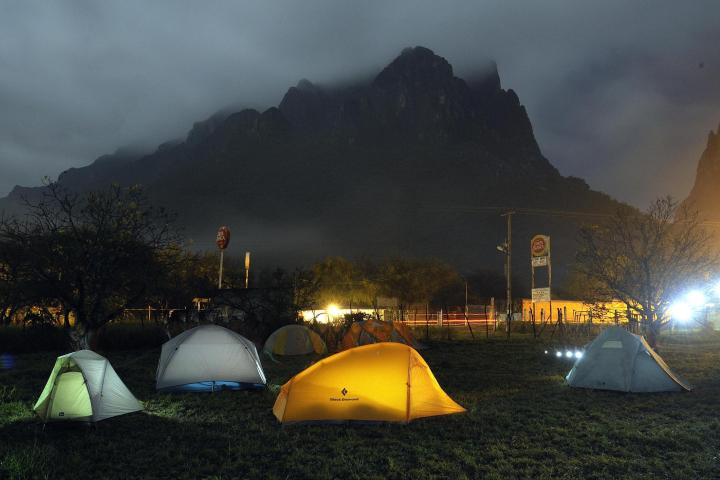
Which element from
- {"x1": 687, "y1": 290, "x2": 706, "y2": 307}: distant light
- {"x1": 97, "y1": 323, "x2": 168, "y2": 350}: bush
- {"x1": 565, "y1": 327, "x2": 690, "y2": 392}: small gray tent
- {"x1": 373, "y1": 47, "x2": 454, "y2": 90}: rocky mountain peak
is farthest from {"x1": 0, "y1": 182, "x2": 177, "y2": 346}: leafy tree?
{"x1": 373, "y1": 47, "x2": 454, "y2": 90}: rocky mountain peak

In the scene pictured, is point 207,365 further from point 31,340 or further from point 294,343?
point 31,340

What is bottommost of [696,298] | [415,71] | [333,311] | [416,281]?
[333,311]

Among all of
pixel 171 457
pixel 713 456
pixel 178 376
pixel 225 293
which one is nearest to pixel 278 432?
pixel 171 457

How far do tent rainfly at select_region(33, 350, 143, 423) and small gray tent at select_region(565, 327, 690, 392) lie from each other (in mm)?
10880

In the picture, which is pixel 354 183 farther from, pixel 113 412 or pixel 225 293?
pixel 113 412

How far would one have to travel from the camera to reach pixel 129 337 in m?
25.8

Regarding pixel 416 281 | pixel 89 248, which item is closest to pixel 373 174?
pixel 416 281

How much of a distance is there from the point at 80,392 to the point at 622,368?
12.0 m

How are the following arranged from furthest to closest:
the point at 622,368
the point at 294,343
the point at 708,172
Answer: the point at 708,172
the point at 294,343
the point at 622,368

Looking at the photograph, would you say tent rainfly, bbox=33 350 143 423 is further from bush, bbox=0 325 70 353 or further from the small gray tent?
bush, bbox=0 325 70 353

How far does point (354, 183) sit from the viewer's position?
12031cm

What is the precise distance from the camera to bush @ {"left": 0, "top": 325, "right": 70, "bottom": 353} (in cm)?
2314

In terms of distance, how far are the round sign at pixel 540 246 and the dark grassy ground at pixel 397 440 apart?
2688cm

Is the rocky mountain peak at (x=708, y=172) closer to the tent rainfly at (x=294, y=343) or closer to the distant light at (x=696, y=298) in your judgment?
the distant light at (x=696, y=298)
